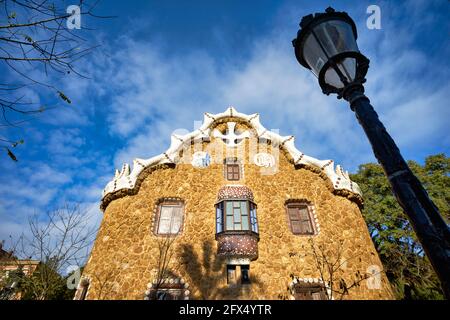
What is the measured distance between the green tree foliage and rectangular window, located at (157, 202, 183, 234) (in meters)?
10.7

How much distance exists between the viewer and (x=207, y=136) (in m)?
12.2

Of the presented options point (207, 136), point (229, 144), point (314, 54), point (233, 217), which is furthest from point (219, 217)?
point (314, 54)

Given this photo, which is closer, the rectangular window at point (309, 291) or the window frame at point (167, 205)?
the rectangular window at point (309, 291)

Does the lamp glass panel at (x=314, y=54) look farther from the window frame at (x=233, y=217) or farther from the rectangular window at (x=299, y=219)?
the rectangular window at (x=299, y=219)

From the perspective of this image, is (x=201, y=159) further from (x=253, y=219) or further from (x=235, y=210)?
(x=253, y=219)

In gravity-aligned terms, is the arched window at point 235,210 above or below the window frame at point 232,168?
below

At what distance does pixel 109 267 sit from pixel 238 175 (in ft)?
19.2

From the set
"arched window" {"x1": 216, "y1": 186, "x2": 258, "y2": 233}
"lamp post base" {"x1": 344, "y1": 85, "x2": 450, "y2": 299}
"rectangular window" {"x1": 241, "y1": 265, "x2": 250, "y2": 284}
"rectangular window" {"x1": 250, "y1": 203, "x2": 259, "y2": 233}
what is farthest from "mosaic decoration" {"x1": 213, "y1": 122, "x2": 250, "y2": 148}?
"lamp post base" {"x1": 344, "y1": 85, "x2": 450, "y2": 299}

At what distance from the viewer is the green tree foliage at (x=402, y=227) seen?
42.6 feet

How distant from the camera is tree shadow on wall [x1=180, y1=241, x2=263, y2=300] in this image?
8359 mm

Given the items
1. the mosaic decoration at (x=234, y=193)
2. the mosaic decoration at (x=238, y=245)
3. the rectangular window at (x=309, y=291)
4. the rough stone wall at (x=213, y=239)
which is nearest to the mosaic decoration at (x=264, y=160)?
the rough stone wall at (x=213, y=239)

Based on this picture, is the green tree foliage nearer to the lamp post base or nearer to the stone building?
the stone building

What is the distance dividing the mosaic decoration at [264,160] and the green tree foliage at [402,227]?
26.7 feet

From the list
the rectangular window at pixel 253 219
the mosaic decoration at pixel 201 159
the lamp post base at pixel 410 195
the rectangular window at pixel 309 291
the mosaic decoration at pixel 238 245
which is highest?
the mosaic decoration at pixel 201 159
